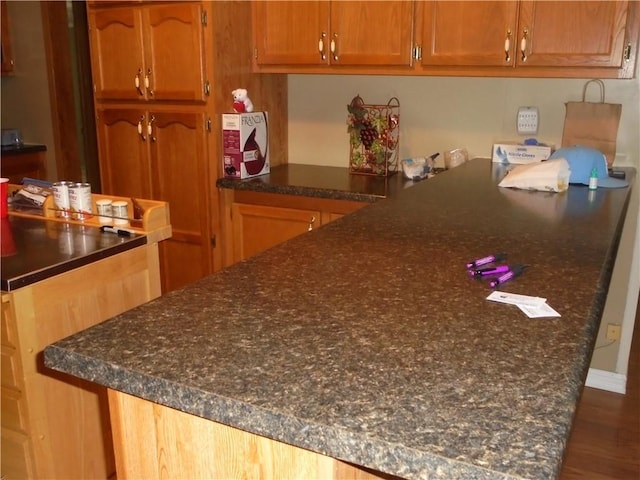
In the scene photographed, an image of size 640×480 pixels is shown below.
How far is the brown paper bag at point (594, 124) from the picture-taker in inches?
96.0

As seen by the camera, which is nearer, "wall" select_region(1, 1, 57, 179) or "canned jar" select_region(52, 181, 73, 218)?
"canned jar" select_region(52, 181, 73, 218)

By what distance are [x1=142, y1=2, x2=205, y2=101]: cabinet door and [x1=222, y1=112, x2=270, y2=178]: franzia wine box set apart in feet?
0.61

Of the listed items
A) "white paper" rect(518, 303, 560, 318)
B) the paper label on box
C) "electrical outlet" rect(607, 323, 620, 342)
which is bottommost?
"electrical outlet" rect(607, 323, 620, 342)

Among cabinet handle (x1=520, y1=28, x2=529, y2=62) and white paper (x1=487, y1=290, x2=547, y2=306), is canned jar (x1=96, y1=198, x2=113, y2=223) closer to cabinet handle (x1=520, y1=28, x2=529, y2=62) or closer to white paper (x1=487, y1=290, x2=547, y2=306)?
white paper (x1=487, y1=290, x2=547, y2=306)

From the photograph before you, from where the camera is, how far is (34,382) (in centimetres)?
160

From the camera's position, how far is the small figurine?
2.75 m

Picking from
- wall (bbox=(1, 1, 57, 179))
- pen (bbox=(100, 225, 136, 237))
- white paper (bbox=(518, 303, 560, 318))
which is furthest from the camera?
wall (bbox=(1, 1, 57, 179))

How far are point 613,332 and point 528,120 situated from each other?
101 cm

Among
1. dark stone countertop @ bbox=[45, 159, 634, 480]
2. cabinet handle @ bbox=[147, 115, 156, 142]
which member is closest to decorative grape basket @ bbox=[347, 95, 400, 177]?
cabinet handle @ bbox=[147, 115, 156, 142]

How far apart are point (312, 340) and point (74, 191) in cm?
136

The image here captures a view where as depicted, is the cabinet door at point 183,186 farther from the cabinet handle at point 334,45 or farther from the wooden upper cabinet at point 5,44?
the wooden upper cabinet at point 5,44

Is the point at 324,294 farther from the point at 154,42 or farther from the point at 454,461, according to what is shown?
the point at 154,42

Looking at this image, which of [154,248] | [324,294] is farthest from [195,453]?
[154,248]

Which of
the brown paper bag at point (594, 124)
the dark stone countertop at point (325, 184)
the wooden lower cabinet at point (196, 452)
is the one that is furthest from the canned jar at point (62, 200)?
the brown paper bag at point (594, 124)
